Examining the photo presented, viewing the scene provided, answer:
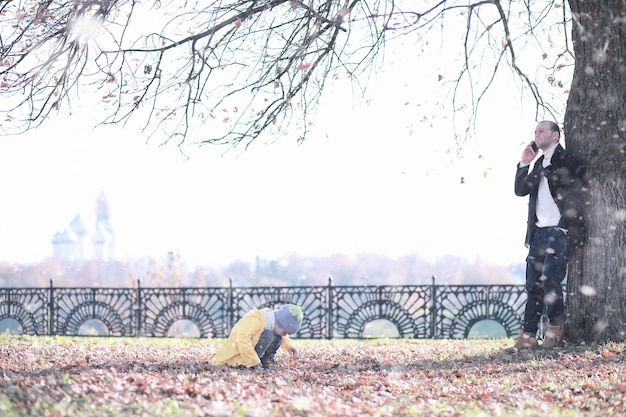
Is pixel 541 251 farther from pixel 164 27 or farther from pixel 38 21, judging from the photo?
pixel 38 21

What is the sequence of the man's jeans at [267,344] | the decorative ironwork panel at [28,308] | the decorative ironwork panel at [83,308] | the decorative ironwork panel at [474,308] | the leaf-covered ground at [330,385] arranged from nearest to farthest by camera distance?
the leaf-covered ground at [330,385]
the man's jeans at [267,344]
the decorative ironwork panel at [474,308]
the decorative ironwork panel at [83,308]
the decorative ironwork panel at [28,308]

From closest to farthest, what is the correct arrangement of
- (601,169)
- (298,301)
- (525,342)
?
(601,169) → (525,342) → (298,301)

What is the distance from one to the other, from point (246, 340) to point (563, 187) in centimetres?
417

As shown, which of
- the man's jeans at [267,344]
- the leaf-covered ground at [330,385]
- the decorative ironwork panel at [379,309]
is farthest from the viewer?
the decorative ironwork panel at [379,309]

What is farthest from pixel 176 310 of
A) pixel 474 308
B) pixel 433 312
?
pixel 474 308

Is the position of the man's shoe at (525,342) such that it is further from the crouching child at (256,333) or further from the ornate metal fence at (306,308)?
the ornate metal fence at (306,308)

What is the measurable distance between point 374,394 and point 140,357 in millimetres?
4011

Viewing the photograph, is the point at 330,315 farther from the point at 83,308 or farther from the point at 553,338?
the point at 553,338

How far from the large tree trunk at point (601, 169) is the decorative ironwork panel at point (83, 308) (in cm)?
1278

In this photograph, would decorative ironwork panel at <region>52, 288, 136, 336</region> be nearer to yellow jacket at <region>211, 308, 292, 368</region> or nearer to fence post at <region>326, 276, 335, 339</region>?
fence post at <region>326, 276, 335, 339</region>

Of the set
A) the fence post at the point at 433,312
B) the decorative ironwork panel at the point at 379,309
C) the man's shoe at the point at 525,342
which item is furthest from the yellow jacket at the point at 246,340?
the fence post at the point at 433,312

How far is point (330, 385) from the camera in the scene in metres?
6.34

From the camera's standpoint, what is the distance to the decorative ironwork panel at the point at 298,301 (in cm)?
1611

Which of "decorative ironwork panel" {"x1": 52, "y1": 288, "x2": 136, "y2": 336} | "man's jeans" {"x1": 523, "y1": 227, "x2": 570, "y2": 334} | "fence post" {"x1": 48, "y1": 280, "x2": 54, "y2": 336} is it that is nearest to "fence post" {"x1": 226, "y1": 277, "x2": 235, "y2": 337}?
"decorative ironwork panel" {"x1": 52, "y1": 288, "x2": 136, "y2": 336}
